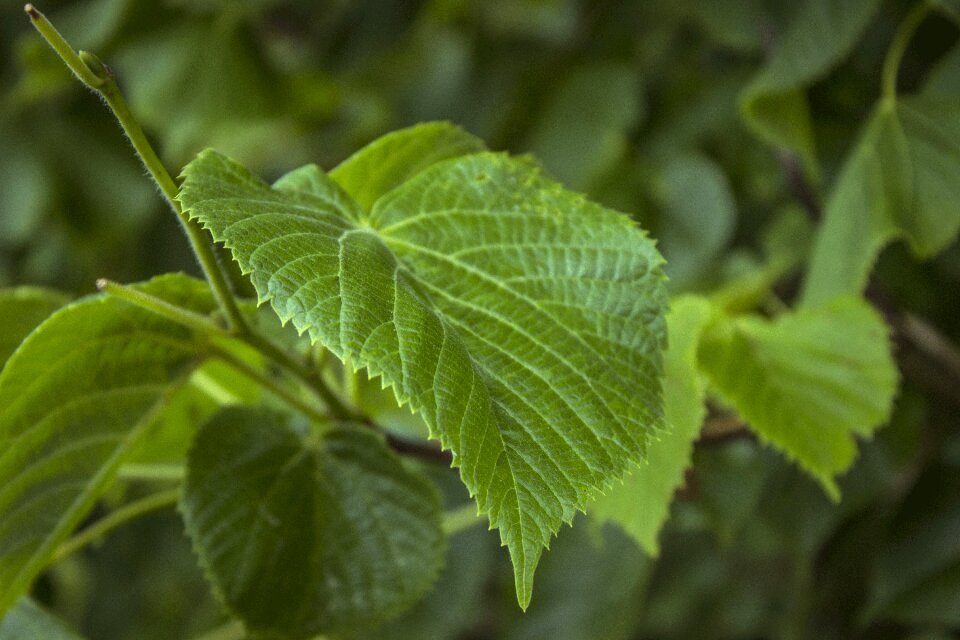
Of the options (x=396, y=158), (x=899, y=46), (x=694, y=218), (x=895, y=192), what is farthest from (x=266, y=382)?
(x=694, y=218)

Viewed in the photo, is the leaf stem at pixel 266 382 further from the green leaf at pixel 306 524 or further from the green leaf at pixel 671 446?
the green leaf at pixel 671 446

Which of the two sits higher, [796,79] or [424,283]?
[424,283]

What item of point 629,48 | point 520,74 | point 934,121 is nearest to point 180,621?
point 520,74

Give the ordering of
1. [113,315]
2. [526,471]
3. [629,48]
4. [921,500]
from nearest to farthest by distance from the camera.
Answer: [526,471] < [113,315] < [921,500] < [629,48]

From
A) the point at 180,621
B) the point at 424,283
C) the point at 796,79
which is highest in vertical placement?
the point at 424,283

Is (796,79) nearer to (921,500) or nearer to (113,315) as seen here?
(921,500)
